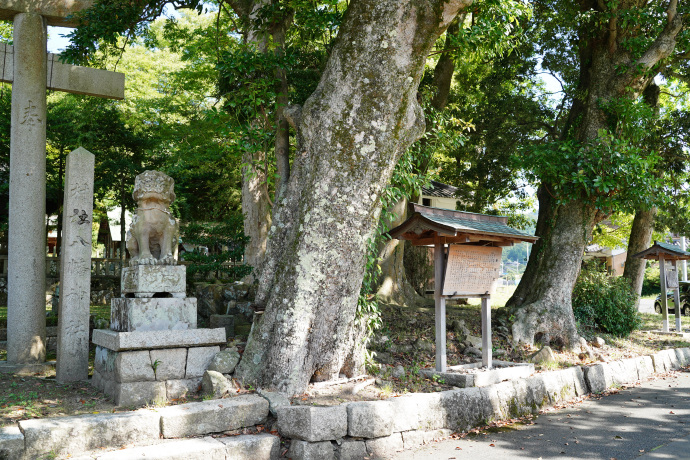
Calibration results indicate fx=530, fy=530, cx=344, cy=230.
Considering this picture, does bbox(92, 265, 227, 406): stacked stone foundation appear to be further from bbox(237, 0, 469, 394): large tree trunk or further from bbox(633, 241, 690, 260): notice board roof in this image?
bbox(633, 241, 690, 260): notice board roof

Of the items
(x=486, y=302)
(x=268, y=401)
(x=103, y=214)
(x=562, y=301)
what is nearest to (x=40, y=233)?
(x=268, y=401)

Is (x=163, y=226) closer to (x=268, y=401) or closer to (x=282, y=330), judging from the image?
(x=282, y=330)

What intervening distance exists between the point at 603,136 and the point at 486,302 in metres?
4.63

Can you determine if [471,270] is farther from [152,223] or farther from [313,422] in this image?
[152,223]

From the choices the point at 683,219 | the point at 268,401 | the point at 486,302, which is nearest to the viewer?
the point at 268,401

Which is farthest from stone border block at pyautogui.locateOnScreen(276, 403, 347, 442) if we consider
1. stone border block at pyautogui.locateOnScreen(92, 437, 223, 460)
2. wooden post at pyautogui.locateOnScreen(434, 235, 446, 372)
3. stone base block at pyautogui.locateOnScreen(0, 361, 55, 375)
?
stone base block at pyautogui.locateOnScreen(0, 361, 55, 375)

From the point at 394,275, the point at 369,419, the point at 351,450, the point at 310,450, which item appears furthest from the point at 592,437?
the point at 394,275

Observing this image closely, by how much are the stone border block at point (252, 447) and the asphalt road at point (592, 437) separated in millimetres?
1283

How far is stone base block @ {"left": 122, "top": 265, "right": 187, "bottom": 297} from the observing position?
20.4ft

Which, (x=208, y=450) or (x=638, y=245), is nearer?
(x=208, y=450)

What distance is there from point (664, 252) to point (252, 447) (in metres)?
12.7

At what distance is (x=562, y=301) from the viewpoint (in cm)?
1098

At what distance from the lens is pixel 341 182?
6.25 metres

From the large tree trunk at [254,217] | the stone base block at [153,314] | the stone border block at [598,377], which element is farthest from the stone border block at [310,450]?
the large tree trunk at [254,217]
